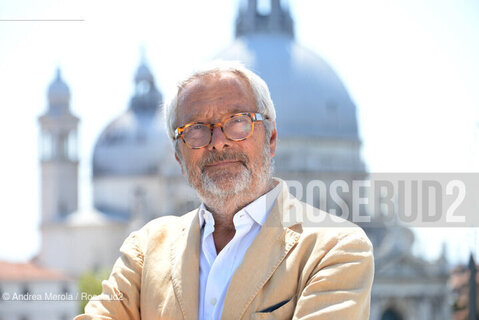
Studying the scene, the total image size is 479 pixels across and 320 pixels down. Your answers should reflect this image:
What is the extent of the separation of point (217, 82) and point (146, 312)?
22.4 inches

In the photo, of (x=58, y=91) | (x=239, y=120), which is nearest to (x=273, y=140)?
(x=239, y=120)

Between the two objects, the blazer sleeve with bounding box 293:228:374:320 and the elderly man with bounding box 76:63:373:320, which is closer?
the blazer sleeve with bounding box 293:228:374:320

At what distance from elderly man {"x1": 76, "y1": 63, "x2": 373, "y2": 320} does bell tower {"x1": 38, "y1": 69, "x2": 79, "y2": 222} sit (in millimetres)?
42383

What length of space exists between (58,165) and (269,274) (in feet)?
146

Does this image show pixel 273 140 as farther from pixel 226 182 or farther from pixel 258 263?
pixel 258 263

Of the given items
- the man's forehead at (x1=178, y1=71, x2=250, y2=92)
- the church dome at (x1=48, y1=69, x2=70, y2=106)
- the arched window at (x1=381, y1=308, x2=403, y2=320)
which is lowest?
the arched window at (x1=381, y1=308, x2=403, y2=320)

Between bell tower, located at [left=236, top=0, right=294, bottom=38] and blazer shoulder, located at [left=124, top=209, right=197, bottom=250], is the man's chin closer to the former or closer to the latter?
blazer shoulder, located at [left=124, top=209, right=197, bottom=250]

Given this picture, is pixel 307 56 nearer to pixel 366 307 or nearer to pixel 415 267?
pixel 415 267

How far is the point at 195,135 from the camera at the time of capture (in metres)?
2.19

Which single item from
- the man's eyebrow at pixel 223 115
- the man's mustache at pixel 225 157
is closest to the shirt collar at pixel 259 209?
the man's mustache at pixel 225 157

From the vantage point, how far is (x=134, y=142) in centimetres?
4691

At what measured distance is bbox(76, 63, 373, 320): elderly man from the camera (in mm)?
2084

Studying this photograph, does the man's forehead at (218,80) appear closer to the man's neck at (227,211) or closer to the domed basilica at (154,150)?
the man's neck at (227,211)

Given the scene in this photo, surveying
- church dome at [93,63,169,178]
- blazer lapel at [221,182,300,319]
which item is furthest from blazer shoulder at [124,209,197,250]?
church dome at [93,63,169,178]
